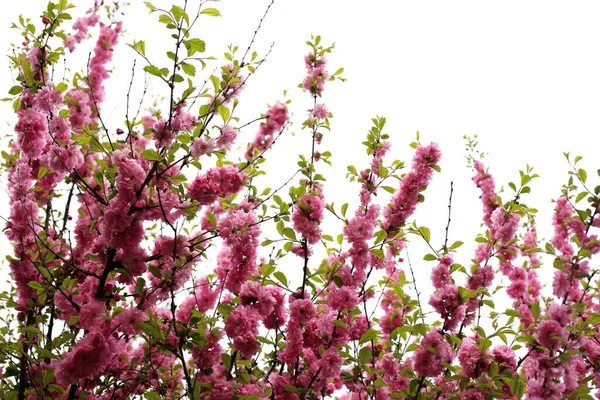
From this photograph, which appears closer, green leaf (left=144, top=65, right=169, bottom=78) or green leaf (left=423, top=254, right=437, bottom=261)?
green leaf (left=144, top=65, right=169, bottom=78)

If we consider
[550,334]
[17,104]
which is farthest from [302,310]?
[17,104]

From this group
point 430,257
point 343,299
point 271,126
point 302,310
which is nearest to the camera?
point 302,310

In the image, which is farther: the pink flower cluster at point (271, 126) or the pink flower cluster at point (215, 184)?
the pink flower cluster at point (271, 126)

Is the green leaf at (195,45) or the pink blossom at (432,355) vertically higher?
the green leaf at (195,45)

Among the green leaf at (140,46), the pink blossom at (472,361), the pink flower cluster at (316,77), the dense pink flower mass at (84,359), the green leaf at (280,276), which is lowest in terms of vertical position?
the dense pink flower mass at (84,359)

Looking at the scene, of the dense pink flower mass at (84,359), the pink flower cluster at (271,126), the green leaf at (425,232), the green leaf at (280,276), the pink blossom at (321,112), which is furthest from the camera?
the pink flower cluster at (271,126)

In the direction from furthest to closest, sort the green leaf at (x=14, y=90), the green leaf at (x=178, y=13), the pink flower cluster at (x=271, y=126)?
the pink flower cluster at (x=271, y=126) → the green leaf at (x=14, y=90) → the green leaf at (x=178, y=13)

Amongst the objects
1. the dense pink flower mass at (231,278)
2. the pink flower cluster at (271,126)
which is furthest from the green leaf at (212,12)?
the pink flower cluster at (271,126)

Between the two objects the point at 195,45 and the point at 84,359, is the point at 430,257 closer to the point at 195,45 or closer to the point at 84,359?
the point at 195,45

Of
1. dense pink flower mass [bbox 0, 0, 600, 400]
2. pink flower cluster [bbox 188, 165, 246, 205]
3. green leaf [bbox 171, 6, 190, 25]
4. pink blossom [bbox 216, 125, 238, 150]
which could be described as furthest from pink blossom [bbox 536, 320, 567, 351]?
green leaf [bbox 171, 6, 190, 25]

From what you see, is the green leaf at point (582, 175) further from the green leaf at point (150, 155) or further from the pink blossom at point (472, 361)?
the green leaf at point (150, 155)

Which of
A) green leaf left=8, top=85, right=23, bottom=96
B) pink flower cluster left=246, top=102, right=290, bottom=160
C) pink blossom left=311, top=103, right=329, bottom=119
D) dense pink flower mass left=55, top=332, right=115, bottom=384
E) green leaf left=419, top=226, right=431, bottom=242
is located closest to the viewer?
dense pink flower mass left=55, top=332, right=115, bottom=384

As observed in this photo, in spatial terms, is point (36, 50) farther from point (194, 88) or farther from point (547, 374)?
point (547, 374)

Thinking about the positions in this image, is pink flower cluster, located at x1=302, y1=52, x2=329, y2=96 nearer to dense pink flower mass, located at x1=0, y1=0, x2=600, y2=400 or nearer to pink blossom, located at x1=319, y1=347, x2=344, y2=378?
dense pink flower mass, located at x1=0, y1=0, x2=600, y2=400
